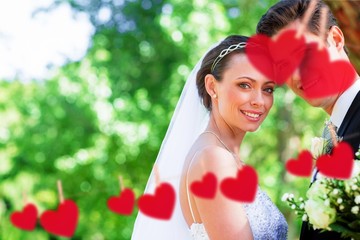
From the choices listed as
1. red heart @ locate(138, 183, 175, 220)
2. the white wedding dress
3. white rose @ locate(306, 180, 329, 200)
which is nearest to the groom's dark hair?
the white wedding dress

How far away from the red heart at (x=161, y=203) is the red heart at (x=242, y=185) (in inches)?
5.7

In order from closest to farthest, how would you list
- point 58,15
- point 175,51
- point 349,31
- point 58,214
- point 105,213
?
point 58,214 < point 349,31 < point 175,51 < point 105,213 < point 58,15

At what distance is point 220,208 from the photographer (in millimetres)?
2986

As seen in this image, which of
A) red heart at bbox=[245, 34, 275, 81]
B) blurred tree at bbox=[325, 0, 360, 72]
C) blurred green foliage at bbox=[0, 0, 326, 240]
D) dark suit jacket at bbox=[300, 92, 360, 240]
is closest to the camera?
blurred tree at bbox=[325, 0, 360, 72]

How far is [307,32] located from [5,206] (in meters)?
13.4

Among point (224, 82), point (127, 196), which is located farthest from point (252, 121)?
point (127, 196)

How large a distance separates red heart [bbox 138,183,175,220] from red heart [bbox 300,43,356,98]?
83cm

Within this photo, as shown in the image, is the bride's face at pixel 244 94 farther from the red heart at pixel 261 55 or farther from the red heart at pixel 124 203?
the red heart at pixel 124 203

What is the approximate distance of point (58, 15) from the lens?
573 inches

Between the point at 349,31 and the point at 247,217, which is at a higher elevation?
the point at 349,31

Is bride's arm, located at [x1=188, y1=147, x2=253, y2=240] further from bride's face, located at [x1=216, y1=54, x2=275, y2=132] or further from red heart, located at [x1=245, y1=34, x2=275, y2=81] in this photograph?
red heart, located at [x1=245, y1=34, x2=275, y2=81]

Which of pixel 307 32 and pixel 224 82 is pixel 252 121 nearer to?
pixel 224 82

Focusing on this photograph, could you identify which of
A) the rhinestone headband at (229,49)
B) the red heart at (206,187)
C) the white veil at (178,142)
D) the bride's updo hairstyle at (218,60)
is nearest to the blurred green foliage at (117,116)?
the white veil at (178,142)

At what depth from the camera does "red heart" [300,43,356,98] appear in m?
2.53
